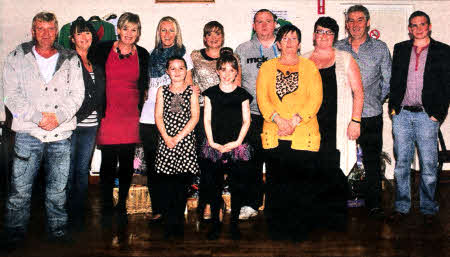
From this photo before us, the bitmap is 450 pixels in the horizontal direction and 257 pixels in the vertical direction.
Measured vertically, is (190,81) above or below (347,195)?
above

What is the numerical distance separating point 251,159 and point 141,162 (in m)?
1.38

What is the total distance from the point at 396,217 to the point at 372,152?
60 cm

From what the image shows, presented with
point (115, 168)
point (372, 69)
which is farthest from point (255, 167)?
point (372, 69)

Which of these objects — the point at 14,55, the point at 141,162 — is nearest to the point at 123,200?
the point at 141,162

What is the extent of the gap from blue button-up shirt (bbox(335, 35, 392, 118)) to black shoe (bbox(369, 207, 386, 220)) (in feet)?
2.78

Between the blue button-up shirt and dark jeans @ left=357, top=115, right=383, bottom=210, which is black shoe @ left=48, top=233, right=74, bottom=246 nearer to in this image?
dark jeans @ left=357, top=115, right=383, bottom=210

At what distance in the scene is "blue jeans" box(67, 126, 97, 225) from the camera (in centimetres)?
325

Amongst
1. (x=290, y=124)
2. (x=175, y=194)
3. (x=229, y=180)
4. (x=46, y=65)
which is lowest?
(x=175, y=194)

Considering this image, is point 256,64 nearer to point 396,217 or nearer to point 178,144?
point 178,144

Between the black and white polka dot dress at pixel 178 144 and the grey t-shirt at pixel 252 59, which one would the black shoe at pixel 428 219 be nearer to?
the grey t-shirt at pixel 252 59

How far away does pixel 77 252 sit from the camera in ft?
9.21

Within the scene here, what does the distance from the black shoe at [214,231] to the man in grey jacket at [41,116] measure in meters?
1.09

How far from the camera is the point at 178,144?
325 cm

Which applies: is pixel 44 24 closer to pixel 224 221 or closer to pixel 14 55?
pixel 14 55
